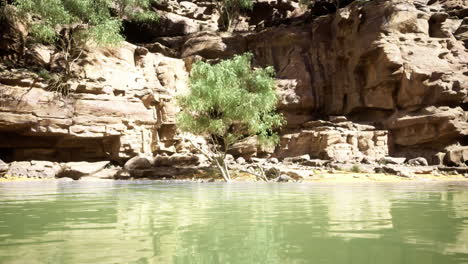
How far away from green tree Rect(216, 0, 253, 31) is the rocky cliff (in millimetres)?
4196

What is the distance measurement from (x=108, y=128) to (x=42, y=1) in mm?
10482

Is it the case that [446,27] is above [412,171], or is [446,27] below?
above

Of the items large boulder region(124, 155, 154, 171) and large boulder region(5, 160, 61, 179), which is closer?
large boulder region(5, 160, 61, 179)

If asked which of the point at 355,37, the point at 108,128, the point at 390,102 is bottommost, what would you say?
the point at 108,128

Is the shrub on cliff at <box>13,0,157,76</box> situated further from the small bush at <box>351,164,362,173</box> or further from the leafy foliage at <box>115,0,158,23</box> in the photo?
the small bush at <box>351,164,362,173</box>

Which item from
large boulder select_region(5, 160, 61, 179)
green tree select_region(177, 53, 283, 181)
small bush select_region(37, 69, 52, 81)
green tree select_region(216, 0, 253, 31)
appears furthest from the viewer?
green tree select_region(216, 0, 253, 31)

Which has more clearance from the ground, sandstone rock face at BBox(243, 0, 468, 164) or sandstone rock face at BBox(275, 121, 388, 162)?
sandstone rock face at BBox(243, 0, 468, 164)

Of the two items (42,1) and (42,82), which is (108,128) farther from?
(42,1)

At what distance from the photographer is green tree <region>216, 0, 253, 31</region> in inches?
1473

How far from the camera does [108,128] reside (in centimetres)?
2408

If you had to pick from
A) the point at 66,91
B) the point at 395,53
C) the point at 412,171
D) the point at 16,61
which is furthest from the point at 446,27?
the point at 16,61

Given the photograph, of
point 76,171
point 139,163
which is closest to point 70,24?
point 76,171

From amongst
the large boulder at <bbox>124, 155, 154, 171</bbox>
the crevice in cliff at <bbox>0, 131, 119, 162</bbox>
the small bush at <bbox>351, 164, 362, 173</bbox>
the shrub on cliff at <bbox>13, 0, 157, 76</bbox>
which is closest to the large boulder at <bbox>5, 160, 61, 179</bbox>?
the crevice in cliff at <bbox>0, 131, 119, 162</bbox>

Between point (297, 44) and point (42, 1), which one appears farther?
point (297, 44)
